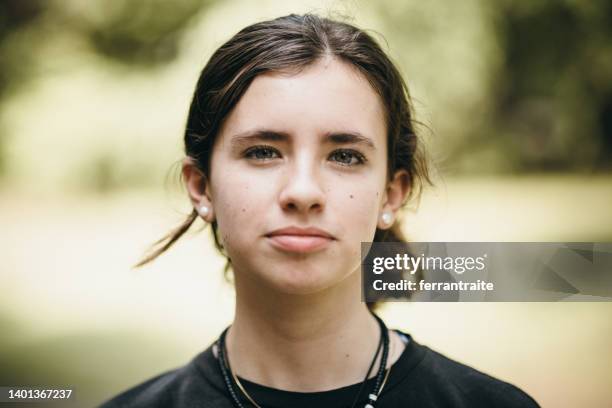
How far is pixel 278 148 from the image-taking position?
1.23m

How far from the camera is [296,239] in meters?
1.19

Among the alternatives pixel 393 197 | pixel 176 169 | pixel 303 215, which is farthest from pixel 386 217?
pixel 176 169

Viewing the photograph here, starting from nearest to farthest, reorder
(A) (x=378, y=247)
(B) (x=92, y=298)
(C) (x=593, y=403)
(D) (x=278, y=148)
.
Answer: (D) (x=278, y=148), (A) (x=378, y=247), (C) (x=593, y=403), (B) (x=92, y=298)

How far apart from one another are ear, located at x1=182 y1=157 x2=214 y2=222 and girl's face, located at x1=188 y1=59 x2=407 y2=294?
85 millimetres

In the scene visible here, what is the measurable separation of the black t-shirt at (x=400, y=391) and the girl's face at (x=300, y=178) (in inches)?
8.8

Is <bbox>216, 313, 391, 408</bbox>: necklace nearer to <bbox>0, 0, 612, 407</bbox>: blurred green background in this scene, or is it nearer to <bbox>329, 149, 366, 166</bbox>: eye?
<bbox>329, 149, 366, 166</bbox>: eye

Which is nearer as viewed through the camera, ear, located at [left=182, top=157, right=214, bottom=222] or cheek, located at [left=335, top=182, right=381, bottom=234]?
cheek, located at [left=335, top=182, right=381, bottom=234]

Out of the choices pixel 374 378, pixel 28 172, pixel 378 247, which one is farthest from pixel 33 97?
pixel 374 378

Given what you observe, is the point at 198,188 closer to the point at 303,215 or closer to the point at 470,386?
the point at 303,215

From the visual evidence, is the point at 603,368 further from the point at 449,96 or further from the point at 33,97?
the point at 33,97

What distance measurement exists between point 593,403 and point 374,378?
126 centimetres

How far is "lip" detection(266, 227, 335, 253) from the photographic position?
3.89 ft

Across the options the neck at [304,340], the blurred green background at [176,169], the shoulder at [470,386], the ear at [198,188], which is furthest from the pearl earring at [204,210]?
the blurred green background at [176,169]

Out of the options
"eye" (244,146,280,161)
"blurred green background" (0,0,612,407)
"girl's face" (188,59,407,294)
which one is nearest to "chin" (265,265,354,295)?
"girl's face" (188,59,407,294)
